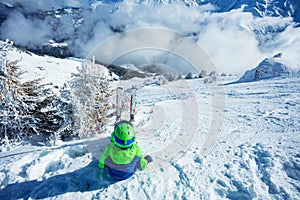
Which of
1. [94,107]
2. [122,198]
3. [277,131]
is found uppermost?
[94,107]

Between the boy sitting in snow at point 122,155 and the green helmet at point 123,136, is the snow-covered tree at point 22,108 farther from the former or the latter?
the green helmet at point 123,136

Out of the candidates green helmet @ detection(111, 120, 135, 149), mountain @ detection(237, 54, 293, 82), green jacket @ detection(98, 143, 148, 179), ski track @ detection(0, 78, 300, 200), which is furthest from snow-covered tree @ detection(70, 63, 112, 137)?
mountain @ detection(237, 54, 293, 82)

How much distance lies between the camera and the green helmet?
3.53 m

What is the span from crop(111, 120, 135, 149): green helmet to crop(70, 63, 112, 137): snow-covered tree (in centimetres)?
335

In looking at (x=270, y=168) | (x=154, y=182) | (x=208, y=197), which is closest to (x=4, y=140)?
(x=154, y=182)

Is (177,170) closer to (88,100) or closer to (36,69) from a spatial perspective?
(88,100)

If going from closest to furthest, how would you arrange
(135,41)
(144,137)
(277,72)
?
(144,137), (135,41), (277,72)

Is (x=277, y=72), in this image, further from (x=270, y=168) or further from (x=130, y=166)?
(x=130, y=166)

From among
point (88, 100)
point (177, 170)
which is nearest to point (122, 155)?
point (177, 170)

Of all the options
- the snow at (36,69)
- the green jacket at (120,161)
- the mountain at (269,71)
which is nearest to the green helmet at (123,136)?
the green jacket at (120,161)

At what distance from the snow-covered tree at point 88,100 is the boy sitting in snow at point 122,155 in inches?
121

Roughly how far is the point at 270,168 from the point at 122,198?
11.7 feet

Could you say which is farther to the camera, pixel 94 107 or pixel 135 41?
pixel 135 41

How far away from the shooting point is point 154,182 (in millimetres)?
3887
